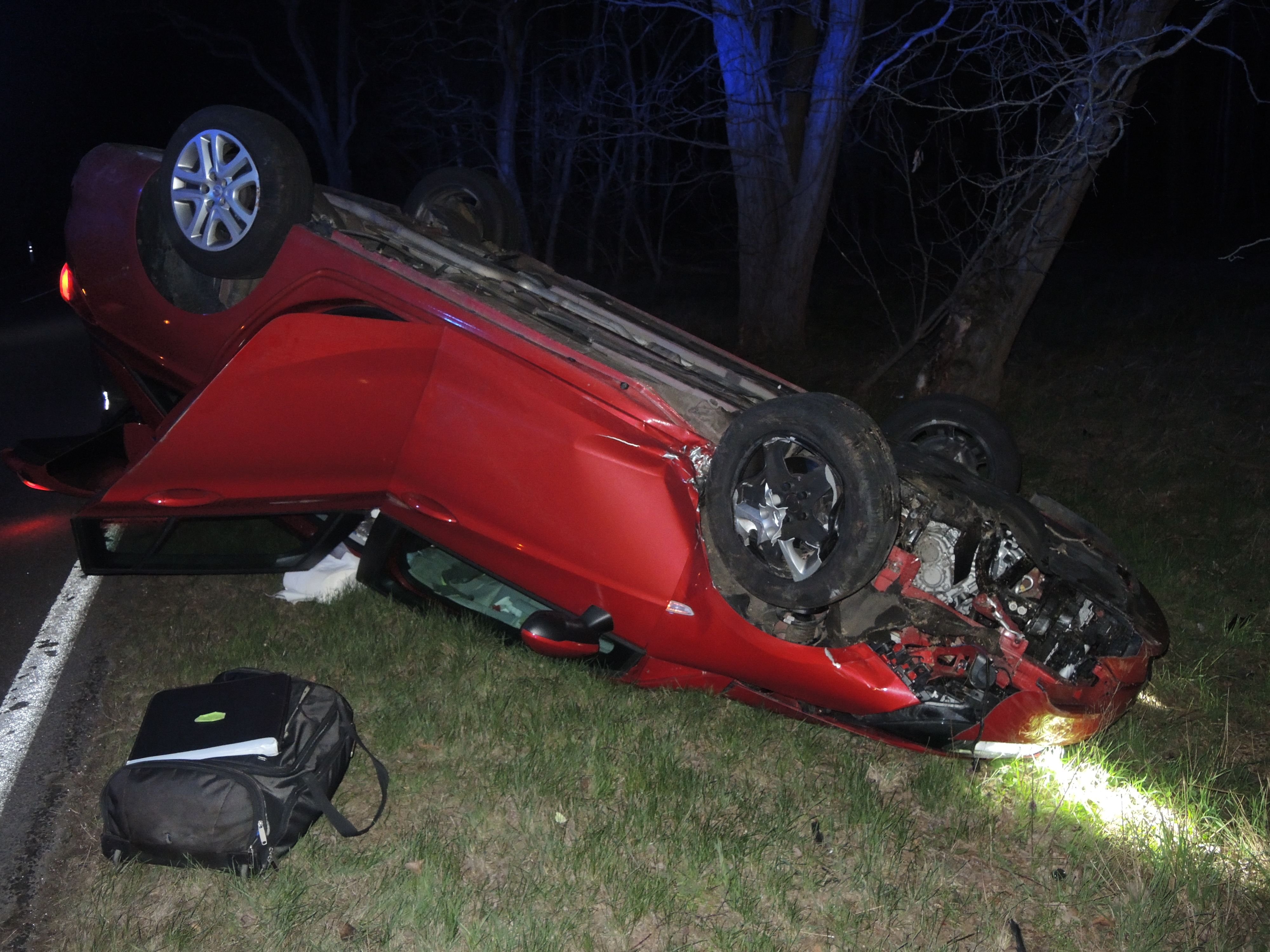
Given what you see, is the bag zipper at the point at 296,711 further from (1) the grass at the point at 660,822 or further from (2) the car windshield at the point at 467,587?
(2) the car windshield at the point at 467,587

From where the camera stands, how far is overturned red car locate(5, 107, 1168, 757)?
3572 millimetres

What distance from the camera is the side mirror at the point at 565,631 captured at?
3.65m

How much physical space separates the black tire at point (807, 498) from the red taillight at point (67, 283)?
377cm

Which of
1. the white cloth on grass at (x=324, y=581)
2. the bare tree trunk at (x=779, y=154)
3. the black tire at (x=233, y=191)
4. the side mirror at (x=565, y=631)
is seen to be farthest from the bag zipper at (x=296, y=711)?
the bare tree trunk at (x=779, y=154)

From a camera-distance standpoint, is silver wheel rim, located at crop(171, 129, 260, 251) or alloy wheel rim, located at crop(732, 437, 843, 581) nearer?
alloy wheel rim, located at crop(732, 437, 843, 581)

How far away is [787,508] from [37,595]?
4.16 metres

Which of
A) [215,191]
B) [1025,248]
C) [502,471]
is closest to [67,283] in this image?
[215,191]

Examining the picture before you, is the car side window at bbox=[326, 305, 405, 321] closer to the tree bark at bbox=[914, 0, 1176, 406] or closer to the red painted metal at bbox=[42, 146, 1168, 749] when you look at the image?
the red painted metal at bbox=[42, 146, 1168, 749]

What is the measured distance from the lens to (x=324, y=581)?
5.04 m

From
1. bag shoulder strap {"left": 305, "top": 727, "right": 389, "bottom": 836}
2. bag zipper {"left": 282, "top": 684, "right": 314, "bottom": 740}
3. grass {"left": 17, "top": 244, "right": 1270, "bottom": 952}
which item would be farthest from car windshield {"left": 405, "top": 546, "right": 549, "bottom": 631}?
bag shoulder strap {"left": 305, "top": 727, "right": 389, "bottom": 836}

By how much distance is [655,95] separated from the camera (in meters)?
10.9

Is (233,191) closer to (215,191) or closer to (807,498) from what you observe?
Result: (215,191)

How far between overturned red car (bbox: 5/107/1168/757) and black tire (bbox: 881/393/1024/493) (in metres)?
0.46

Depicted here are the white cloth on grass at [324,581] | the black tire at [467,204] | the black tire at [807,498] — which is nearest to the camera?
the black tire at [807,498]
